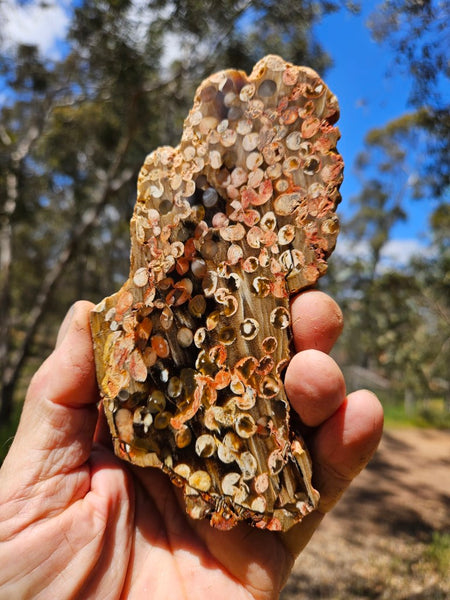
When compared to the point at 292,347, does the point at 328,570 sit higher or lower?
lower

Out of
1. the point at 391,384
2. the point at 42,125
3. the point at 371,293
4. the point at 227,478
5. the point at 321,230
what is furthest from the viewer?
the point at 391,384

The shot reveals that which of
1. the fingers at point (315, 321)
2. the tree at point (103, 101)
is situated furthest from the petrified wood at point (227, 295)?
the tree at point (103, 101)

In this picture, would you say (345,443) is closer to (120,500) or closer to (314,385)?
(314,385)

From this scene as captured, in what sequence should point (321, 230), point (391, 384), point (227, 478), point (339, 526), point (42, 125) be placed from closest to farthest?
point (227, 478) < point (321, 230) < point (339, 526) < point (42, 125) < point (391, 384)

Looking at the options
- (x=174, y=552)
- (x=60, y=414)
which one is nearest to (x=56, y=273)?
(x=60, y=414)

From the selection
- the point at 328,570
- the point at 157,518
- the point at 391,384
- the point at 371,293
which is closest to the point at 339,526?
the point at 328,570

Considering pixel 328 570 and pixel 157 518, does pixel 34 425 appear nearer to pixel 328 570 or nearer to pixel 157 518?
pixel 157 518

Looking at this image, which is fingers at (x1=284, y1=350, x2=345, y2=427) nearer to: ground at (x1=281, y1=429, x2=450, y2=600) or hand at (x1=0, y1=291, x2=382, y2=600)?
hand at (x1=0, y1=291, x2=382, y2=600)
